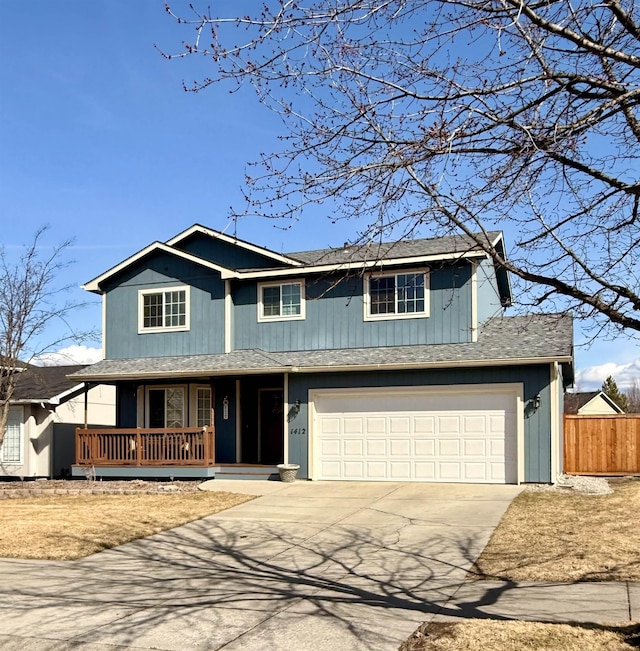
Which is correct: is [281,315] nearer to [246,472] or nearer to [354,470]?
[246,472]

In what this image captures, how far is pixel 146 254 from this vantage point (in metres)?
22.0

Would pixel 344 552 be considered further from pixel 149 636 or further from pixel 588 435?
pixel 588 435

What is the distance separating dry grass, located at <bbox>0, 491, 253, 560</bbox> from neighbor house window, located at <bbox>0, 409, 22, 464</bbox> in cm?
605

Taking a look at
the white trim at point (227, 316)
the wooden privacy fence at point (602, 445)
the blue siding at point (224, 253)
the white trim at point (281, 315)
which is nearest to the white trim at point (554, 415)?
the wooden privacy fence at point (602, 445)

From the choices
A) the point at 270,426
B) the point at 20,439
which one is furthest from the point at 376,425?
the point at 20,439

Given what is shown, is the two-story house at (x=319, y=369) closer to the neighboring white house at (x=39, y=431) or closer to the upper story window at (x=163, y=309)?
the upper story window at (x=163, y=309)

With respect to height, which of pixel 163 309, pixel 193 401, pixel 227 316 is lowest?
pixel 193 401

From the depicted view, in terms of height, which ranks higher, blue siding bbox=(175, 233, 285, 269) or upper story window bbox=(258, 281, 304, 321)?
blue siding bbox=(175, 233, 285, 269)

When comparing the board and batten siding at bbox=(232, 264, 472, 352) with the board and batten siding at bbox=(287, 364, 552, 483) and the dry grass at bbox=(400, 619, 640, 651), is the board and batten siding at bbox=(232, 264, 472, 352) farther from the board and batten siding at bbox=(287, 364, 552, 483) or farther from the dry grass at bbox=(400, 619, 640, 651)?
the dry grass at bbox=(400, 619, 640, 651)

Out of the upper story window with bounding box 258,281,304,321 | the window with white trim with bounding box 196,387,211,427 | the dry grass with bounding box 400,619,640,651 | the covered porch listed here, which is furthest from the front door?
the dry grass with bounding box 400,619,640,651

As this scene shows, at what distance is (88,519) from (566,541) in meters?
8.29

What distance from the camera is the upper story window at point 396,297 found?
19.5 metres

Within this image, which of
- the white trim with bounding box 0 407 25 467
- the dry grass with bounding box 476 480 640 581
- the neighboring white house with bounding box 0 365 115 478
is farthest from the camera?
the white trim with bounding box 0 407 25 467

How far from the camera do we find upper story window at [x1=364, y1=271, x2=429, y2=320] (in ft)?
64.0
